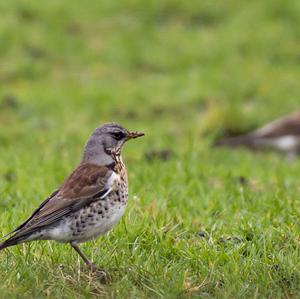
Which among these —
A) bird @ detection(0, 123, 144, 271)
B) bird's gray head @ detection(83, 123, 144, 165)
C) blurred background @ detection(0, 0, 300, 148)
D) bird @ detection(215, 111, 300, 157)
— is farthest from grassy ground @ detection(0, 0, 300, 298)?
bird's gray head @ detection(83, 123, 144, 165)

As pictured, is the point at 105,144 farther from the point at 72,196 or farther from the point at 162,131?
the point at 162,131

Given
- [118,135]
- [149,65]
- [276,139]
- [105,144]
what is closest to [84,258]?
[105,144]

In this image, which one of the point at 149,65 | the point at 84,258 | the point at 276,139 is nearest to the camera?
the point at 84,258

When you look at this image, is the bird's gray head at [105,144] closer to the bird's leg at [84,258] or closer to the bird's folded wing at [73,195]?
the bird's folded wing at [73,195]

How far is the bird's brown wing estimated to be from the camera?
5574 millimetres

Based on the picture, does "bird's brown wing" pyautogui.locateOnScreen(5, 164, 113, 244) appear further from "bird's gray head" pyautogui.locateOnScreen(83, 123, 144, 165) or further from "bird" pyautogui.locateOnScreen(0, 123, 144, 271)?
"bird's gray head" pyautogui.locateOnScreen(83, 123, 144, 165)

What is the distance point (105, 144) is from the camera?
618 centimetres

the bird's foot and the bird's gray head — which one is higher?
the bird's gray head

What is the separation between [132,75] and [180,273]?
12429 millimetres

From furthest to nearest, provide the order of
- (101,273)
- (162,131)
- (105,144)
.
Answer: (162,131) < (105,144) < (101,273)

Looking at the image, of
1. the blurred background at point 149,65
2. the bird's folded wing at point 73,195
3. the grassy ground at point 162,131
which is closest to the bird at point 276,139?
the grassy ground at point 162,131

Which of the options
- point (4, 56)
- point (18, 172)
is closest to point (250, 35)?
point (4, 56)

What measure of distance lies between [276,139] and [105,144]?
7015mm

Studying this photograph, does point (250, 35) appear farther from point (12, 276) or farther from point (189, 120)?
point (12, 276)
